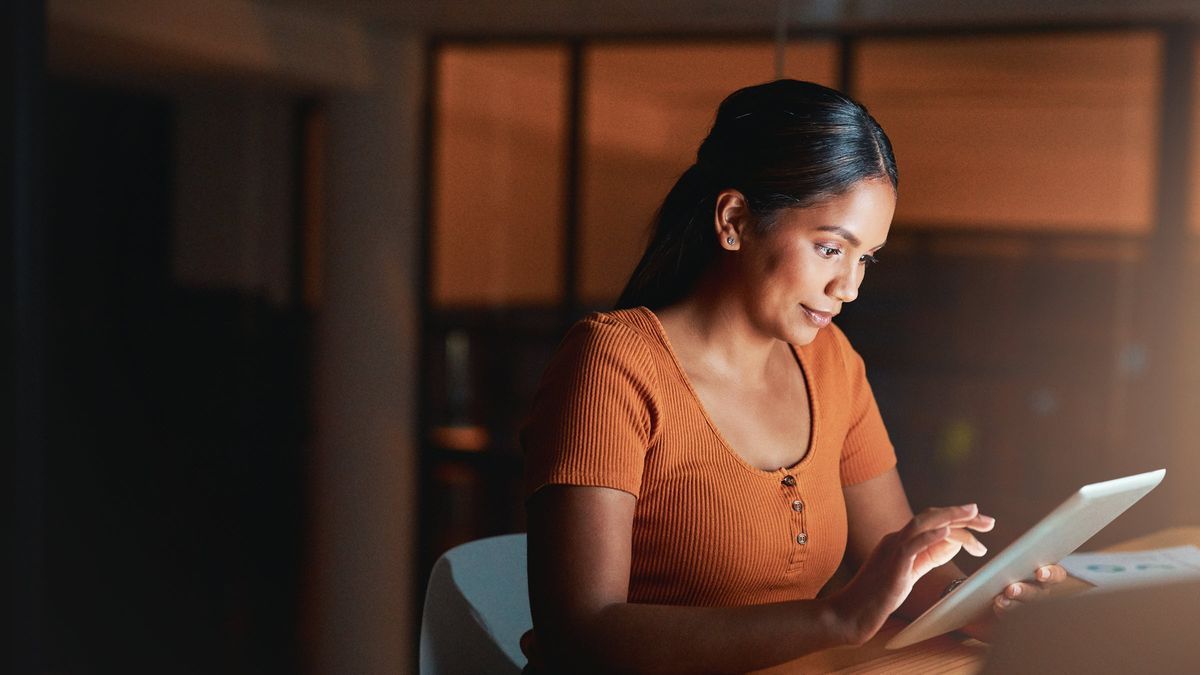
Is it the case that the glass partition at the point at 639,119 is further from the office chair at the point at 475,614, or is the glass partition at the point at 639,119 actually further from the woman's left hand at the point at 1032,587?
the woman's left hand at the point at 1032,587

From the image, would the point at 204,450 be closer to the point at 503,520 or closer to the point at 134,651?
the point at 134,651

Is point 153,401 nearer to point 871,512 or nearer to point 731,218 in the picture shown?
point 871,512

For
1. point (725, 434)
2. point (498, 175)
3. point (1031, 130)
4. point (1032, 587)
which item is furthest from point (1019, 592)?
point (498, 175)

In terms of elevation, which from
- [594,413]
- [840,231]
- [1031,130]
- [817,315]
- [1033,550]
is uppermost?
[1031,130]

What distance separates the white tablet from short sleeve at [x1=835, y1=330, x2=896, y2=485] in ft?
1.38

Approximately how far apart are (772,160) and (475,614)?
30.0 inches

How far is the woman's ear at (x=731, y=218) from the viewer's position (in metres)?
1.55

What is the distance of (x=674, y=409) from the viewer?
1.50 meters

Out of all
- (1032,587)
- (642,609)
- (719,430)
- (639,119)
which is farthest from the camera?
Result: (639,119)

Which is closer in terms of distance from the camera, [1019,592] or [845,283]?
[1019,592]

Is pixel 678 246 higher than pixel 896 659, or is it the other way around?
pixel 678 246

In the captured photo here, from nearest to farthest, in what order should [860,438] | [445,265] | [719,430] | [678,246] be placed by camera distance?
1. [719,430]
2. [678,246]
3. [860,438]
4. [445,265]

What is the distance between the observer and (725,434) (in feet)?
5.09

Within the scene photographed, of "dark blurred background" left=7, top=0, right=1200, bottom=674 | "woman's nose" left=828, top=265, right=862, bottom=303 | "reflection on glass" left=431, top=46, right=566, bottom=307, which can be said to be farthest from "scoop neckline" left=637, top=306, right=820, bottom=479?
"reflection on glass" left=431, top=46, right=566, bottom=307
